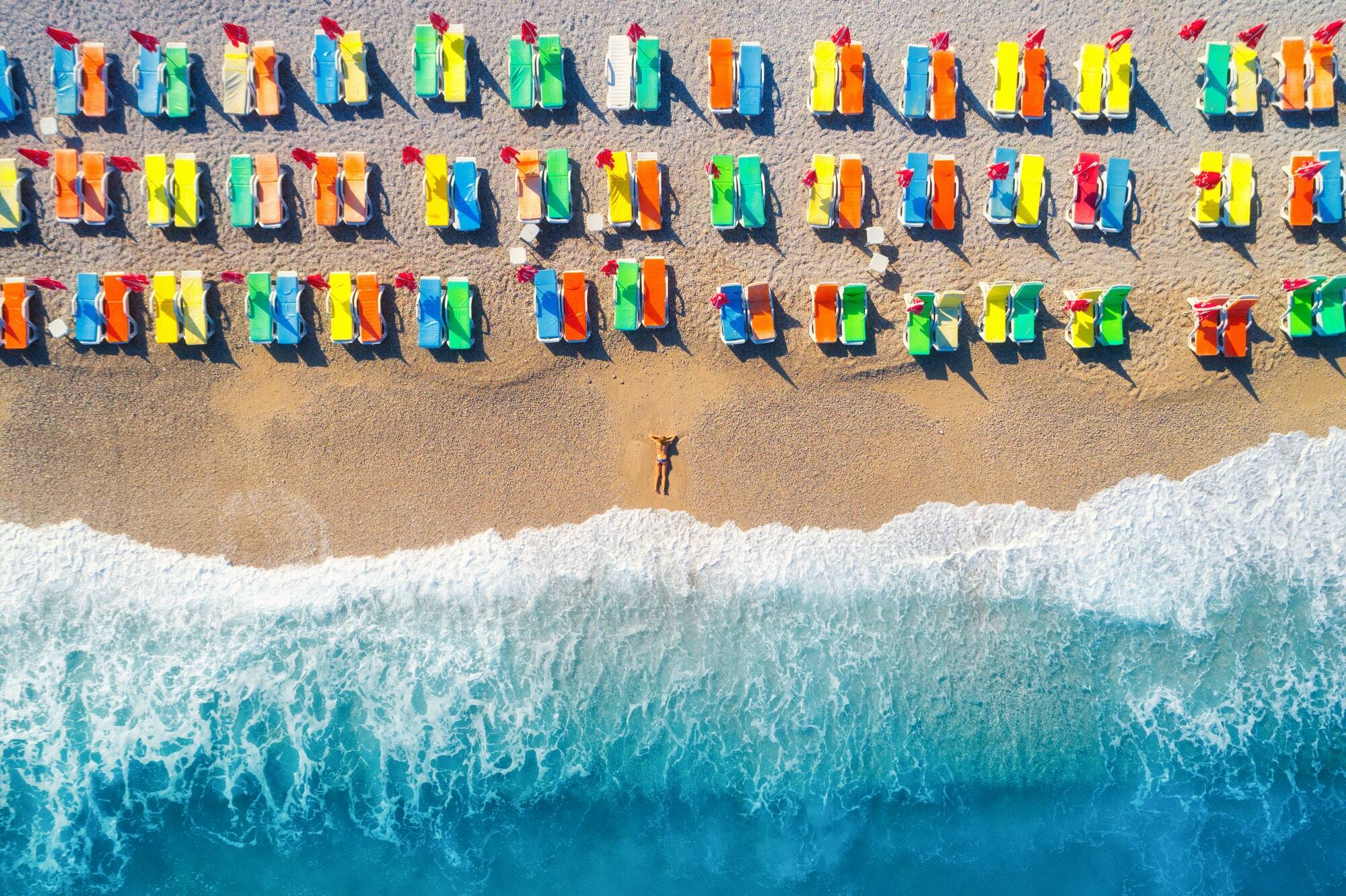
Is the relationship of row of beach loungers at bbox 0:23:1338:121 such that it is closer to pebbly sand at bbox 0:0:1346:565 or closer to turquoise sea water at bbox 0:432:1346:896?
pebbly sand at bbox 0:0:1346:565

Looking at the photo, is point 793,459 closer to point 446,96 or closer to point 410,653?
point 410,653

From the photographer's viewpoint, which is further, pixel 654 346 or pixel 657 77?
pixel 654 346

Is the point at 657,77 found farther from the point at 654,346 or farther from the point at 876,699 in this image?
the point at 876,699

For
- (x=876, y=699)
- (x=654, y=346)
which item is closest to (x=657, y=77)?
(x=654, y=346)

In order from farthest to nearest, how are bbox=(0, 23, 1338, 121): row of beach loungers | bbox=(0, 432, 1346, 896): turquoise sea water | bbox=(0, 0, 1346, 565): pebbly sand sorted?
bbox=(0, 432, 1346, 896): turquoise sea water < bbox=(0, 0, 1346, 565): pebbly sand < bbox=(0, 23, 1338, 121): row of beach loungers

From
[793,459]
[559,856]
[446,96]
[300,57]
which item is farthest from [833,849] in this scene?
[300,57]

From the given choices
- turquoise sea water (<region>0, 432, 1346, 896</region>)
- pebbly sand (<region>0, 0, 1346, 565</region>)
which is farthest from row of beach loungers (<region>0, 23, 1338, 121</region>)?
turquoise sea water (<region>0, 432, 1346, 896</region>)
